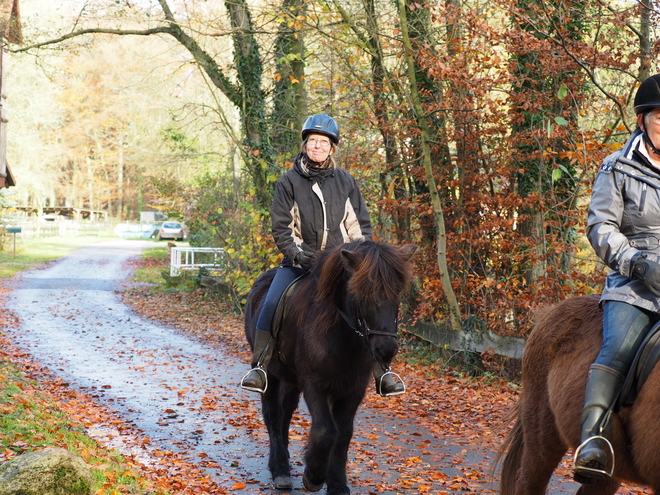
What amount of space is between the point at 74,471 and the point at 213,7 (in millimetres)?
15748

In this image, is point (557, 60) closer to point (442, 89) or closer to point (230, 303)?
point (442, 89)

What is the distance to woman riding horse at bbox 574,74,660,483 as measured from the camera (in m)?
3.70

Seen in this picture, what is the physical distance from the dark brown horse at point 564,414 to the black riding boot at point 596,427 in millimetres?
138

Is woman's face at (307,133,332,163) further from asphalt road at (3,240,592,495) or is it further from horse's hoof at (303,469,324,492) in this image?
asphalt road at (3,240,592,495)

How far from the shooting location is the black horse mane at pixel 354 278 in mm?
5293

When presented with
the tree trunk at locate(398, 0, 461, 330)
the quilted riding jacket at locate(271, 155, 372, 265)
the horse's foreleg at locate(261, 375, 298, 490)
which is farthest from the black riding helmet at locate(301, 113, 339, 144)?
the tree trunk at locate(398, 0, 461, 330)

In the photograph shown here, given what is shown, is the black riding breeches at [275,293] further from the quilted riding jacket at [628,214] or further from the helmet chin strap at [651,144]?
the helmet chin strap at [651,144]

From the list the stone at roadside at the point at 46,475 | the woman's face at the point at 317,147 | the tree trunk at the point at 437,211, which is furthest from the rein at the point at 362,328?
the tree trunk at the point at 437,211

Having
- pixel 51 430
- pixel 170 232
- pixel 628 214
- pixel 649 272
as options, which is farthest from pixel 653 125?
pixel 170 232

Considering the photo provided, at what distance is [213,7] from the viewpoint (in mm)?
18766

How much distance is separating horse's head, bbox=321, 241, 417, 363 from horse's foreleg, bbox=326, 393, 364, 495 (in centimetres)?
78

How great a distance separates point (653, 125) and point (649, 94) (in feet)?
0.53

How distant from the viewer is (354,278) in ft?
17.5

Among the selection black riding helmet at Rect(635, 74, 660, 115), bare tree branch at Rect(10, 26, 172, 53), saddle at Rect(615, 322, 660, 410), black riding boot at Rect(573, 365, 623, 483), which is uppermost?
bare tree branch at Rect(10, 26, 172, 53)
